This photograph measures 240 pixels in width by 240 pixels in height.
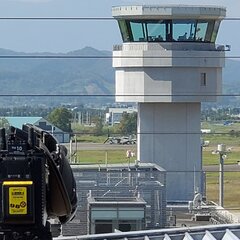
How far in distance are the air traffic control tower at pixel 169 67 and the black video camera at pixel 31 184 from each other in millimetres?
24803

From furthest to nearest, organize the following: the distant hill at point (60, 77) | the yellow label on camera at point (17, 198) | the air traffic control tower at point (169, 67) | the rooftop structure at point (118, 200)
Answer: the distant hill at point (60, 77), the air traffic control tower at point (169, 67), the rooftop structure at point (118, 200), the yellow label on camera at point (17, 198)

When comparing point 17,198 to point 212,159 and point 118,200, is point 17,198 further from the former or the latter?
point 212,159

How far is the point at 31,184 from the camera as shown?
5.84 meters

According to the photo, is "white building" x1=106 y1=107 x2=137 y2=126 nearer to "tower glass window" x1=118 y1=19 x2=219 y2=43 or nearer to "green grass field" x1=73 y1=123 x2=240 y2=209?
"green grass field" x1=73 y1=123 x2=240 y2=209

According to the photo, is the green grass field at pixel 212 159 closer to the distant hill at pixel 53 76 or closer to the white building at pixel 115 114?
the white building at pixel 115 114

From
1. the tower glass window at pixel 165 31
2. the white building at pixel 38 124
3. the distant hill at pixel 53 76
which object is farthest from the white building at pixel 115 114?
the white building at pixel 38 124

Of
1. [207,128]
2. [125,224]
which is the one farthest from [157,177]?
[207,128]

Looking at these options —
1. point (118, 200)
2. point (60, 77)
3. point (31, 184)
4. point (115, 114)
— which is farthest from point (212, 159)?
point (31, 184)

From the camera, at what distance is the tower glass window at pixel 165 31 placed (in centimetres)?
3178

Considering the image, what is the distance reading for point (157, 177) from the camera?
26.0 metres

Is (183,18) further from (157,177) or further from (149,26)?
(157,177)

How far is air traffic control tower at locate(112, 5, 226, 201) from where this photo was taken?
31.5 metres

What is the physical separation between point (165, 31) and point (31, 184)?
2649 cm

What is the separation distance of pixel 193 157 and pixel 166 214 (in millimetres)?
7789
